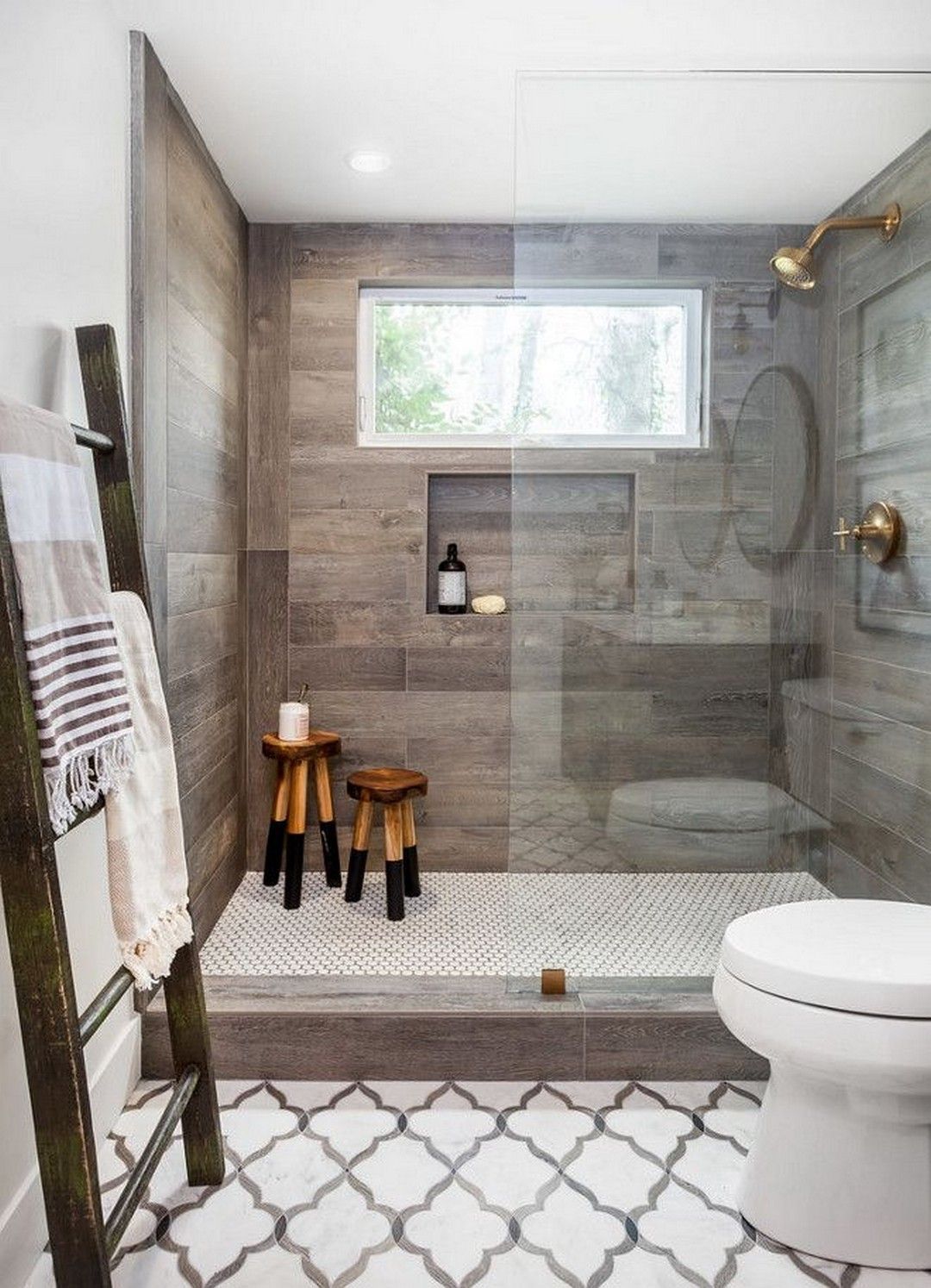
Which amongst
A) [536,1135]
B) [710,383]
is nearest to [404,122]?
[710,383]

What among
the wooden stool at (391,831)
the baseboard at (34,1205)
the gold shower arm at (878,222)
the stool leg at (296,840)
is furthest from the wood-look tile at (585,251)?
the baseboard at (34,1205)

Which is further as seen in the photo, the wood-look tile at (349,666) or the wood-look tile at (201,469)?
the wood-look tile at (349,666)

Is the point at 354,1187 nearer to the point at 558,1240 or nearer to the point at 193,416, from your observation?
the point at 558,1240

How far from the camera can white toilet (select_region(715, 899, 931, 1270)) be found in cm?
154

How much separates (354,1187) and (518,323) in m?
1.78

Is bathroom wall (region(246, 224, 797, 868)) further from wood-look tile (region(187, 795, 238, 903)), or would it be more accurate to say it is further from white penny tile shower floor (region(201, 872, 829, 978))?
white penny tile shower floor (region(201, 872, 829, 978))

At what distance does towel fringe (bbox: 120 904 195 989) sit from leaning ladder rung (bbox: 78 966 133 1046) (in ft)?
0.06

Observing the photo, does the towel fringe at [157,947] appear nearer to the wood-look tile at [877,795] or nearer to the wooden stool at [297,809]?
the wooden stool at [297,809]

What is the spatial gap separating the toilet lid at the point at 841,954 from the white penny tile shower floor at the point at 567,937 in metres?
0.44

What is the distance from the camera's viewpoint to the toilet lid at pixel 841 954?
1536 millimetres

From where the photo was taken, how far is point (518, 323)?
2303 millimetres

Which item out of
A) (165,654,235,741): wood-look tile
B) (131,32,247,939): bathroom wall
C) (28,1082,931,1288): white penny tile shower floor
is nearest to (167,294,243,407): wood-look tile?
(131,32,247,939): bathroom wall

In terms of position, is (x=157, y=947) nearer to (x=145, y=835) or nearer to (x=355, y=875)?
(x=145, y=835)

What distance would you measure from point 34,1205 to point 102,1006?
18.4 inches
